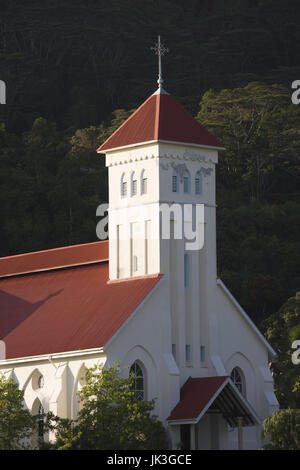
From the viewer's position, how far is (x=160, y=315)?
56062 mm

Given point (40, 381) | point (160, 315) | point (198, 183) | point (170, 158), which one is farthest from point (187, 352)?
point (170, 158)

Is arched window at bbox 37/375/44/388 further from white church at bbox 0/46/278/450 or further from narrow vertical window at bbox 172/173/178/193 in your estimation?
narrow vertical window at bbox 172/173/178/193

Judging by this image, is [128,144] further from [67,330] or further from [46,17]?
[46,17]

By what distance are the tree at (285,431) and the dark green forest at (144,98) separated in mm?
38561

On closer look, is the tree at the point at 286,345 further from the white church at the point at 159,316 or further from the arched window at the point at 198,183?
the arched window at the point at 198,183

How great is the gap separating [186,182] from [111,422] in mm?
12564

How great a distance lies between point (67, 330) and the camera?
57.2 m

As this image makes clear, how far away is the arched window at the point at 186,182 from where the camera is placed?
5819 cm

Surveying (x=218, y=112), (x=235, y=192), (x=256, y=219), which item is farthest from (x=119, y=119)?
(x=256, y=219)

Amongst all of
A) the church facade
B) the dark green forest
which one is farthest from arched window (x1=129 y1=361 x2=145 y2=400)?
the dark green forest

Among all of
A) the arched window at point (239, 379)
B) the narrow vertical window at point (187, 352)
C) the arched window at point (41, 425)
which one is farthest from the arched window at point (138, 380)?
the arched window at point (239, 379)

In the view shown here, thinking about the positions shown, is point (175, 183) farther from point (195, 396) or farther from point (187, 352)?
point (195, 396)

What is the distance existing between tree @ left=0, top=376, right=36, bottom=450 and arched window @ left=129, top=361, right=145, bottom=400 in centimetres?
458

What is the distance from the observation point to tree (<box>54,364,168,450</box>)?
163 feet
